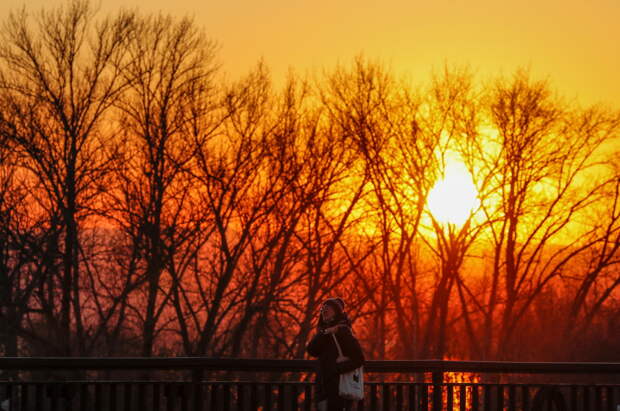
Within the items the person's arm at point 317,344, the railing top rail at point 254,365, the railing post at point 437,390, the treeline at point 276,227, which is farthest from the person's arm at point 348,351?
the treeline at point 276,227

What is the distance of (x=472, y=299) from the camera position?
56.4 m

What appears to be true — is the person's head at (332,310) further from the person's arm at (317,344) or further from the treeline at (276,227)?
the treeline at (276,227)

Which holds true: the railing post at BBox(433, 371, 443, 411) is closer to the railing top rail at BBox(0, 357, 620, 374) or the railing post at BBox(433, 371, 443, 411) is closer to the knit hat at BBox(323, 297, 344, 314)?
the railing top rail at BBox(0, 357, 620, 374)

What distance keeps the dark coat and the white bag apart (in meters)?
0.04

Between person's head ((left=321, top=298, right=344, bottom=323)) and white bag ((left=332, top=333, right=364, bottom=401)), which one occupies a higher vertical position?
person's head ((left=321, top=298, right=344, bottom=323))

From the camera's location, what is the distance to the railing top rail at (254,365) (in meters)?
11.8

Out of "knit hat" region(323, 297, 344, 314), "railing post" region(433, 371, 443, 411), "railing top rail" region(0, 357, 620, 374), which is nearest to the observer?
"knit hat" region(323, 297, 344, 314)

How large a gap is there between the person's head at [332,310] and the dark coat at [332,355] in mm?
164

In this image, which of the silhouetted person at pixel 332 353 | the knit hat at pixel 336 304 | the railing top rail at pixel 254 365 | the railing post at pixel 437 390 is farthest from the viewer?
the railing post at pixel 437 390

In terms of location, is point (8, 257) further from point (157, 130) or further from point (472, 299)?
point (472, 299)

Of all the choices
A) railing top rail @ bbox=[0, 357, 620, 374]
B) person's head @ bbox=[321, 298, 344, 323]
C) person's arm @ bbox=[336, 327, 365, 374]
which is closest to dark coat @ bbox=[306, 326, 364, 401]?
person's arm @ bbox=[336, 327, 365, 374]

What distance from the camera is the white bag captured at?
37.0 feet

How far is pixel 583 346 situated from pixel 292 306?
24269mm

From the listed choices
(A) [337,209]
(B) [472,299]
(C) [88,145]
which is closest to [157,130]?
(C) [88,145]
